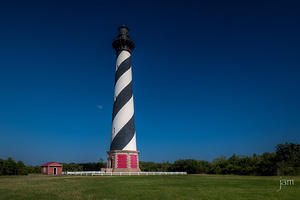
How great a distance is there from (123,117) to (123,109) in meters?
1.26

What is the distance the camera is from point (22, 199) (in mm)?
8094

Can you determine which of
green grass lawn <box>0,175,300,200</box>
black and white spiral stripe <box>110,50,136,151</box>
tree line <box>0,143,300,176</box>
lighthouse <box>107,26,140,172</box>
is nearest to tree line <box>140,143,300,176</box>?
tree line <box>0,143,300,176</box>

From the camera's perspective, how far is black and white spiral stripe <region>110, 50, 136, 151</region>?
28.6 m

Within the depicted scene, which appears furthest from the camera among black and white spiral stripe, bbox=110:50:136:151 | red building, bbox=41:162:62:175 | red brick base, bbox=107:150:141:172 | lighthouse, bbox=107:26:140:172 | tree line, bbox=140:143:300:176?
red building, bbox=41:162:62:175

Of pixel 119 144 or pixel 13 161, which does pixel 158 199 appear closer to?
pixel 119 144

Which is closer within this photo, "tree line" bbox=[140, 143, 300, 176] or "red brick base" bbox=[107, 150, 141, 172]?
"tree line" bbox=[140, 143, 300, 176]

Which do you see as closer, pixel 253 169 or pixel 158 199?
pixel 158 199

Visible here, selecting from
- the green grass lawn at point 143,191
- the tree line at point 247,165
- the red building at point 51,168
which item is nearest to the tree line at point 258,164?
the tree line at point 247,165

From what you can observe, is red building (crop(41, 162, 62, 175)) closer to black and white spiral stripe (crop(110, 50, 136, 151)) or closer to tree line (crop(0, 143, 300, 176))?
tree line (crop(0, 143, 300, 176))

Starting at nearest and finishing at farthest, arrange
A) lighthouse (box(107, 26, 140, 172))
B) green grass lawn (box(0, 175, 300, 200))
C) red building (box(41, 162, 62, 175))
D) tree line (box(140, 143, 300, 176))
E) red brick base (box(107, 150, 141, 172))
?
green grass lawn (box(0, 175, 300, 200)) < tree line (box(140, 143, 300, 176)) < red brick base (box(107, 150, 141, 172)) < lighthouse (box(107, 26, 140, 172)) < red building (box(41, 162, 62, 175))

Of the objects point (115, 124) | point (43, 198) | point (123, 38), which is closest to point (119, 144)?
point (115, 124)

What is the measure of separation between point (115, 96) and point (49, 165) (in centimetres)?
1467

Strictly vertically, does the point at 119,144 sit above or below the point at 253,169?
above

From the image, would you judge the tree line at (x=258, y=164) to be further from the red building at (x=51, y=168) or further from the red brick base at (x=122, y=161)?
the red building at (x=51, y=168)
